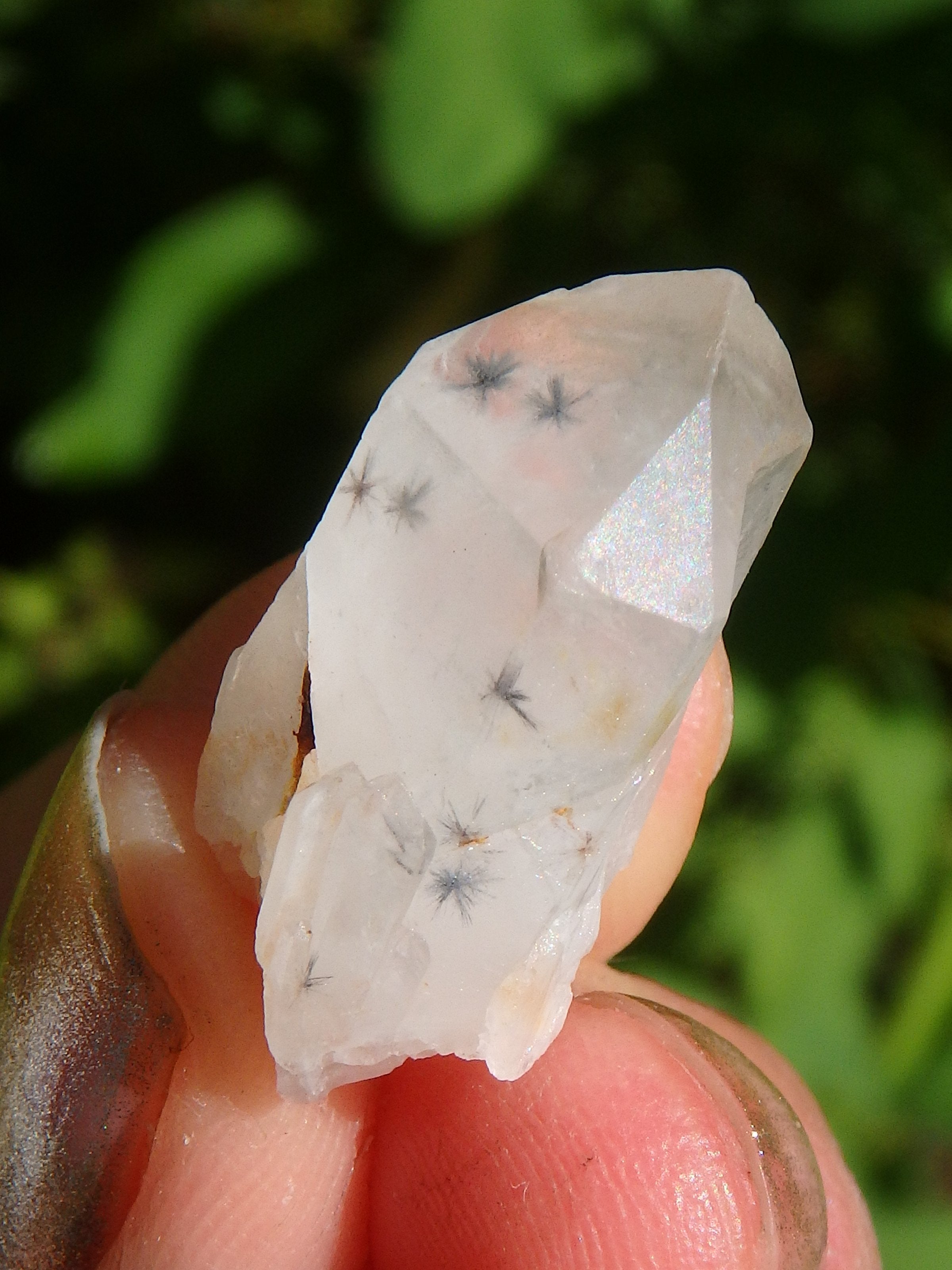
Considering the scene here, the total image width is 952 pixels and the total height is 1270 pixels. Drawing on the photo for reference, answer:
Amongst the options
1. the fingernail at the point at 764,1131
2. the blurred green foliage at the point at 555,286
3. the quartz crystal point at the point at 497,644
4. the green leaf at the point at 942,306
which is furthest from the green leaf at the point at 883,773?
the quartz crystal point at the point at 497,644

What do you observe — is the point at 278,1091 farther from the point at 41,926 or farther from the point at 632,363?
the point at 632,363

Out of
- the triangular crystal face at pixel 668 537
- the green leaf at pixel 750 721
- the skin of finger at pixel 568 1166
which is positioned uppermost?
the triangular crystal face at pixel 668 537

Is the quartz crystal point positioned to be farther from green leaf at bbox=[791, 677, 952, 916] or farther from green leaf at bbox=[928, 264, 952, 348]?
green leaf at bbox=[928, 264, 952, 348]

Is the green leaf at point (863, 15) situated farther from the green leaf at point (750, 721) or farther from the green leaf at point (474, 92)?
the green leaf at point (750, 721)

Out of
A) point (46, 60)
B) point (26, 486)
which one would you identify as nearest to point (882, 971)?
point (26, 486)

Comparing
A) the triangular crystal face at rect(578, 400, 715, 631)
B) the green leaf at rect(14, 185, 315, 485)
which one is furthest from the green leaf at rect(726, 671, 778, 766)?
the green leaf at rect(14, 185, 315, 485)

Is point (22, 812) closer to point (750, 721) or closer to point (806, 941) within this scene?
point (750, 721)
